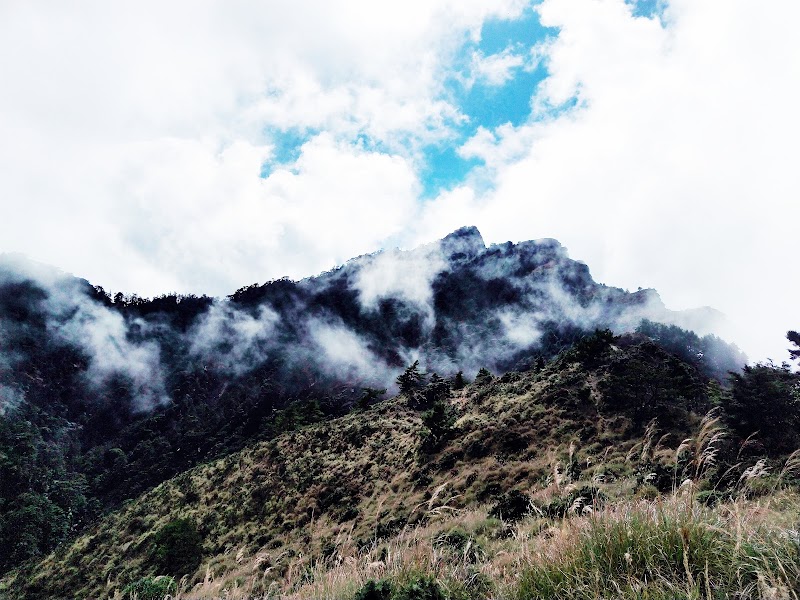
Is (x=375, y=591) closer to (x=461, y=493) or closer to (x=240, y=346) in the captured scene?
(x=461, y=493)

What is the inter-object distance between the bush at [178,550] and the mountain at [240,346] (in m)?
51.8

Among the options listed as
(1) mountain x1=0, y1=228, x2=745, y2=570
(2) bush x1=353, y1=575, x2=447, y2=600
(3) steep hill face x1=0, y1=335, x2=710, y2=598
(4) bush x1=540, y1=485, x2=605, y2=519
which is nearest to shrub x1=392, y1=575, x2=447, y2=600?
(2) bush x1=353, y1=575, x2=447, y2=600

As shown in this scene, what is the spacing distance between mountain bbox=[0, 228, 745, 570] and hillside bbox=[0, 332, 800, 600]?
4184cm

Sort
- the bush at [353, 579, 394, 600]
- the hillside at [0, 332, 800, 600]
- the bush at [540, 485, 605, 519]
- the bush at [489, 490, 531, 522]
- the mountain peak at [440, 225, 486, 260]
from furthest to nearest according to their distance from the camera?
the mountain peak at [440, 225, 486, 260] < the bush at [489, 490, 531, 522] < the bush at [540, 485, 605, 519] < the bush at [353, 579, 394, 600] < the hillside at [0, 332, 800, 600]

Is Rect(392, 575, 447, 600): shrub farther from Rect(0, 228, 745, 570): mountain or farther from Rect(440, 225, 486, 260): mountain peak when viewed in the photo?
Rect(440, 225, 486, 260): mountain peak

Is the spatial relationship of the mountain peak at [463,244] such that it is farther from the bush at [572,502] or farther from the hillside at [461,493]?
the bush at [572,502]

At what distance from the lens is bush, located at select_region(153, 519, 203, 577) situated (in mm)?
26188

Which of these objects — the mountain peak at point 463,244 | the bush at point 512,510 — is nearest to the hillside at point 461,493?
the bush at point 512,510

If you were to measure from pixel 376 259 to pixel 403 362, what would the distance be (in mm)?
54416

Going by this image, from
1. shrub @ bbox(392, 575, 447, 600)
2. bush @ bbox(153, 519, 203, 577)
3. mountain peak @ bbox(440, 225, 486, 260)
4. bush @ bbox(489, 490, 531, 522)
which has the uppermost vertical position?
mountain peak @ bbox(440, 225, 486, 260)

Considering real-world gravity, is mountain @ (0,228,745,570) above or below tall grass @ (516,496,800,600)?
above

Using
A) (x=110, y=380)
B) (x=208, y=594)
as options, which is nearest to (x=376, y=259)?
(x=110, y=380)

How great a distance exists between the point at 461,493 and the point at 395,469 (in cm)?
785

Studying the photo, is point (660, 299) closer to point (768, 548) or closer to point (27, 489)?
point (768, 548)
